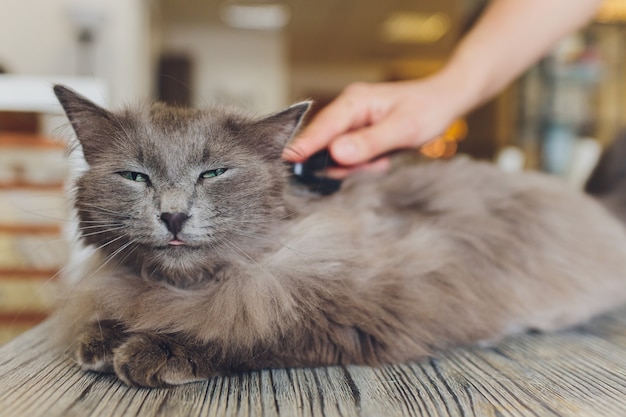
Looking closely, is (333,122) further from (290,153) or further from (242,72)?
(242,72)

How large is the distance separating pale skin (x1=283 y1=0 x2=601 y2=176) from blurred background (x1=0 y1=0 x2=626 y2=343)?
0.13 metres

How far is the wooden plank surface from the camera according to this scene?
2.06ft

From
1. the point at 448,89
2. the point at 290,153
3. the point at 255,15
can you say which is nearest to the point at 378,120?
the point at 448,89

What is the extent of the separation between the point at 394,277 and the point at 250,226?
25 centimetres

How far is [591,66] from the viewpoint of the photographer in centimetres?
457

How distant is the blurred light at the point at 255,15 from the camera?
266 inches

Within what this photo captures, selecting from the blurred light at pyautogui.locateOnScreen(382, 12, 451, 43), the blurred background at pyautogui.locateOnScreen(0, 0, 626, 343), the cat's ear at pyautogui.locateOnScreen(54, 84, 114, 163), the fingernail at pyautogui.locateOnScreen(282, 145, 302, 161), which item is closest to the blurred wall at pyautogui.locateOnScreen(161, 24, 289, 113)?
the blurred background at pyautogui.locateOnScreen(0, 0, 626, 343)

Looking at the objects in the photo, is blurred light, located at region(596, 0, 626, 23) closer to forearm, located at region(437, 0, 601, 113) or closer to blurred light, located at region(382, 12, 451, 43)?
blurred light, located at region(382, 12, 451, 43)

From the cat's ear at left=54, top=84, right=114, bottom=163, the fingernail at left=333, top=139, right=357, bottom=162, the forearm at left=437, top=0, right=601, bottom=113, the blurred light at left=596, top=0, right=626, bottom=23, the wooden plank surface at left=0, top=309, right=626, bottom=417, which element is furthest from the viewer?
the blurred light at left=596, top=0, right=626, bottom=23

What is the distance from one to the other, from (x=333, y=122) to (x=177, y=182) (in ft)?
1.68

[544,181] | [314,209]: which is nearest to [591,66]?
[544,181]

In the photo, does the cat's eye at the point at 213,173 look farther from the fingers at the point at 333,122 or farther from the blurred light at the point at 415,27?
the blurred light at the point at 415,27

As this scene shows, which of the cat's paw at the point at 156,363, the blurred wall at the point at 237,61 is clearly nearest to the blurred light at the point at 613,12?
the blurred wall at the point at 237,61

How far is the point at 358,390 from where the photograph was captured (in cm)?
70
